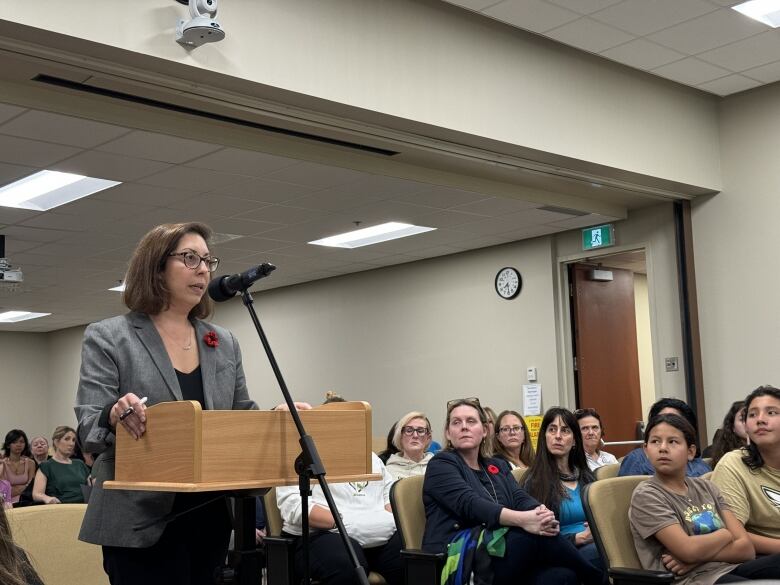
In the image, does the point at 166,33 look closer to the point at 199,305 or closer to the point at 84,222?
the point at 199,305

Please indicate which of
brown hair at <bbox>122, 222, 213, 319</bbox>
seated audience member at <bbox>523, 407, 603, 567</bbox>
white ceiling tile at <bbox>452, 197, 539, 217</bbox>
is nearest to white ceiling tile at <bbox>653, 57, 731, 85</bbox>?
white ceiling tile at <bbox>452, 197, 539, 217</bbox>

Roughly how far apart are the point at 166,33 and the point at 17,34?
70 centimetres

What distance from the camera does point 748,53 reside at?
21.1 feet

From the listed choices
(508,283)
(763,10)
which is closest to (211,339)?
(763,10)

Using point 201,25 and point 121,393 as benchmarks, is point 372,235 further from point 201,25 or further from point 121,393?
point 121,393

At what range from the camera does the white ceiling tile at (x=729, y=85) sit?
22.9 feet

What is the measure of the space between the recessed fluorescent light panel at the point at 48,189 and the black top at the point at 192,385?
15.4ft

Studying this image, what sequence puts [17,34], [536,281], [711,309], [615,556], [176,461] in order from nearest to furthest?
[176,461] < [615,556] < [17,34] < [711,309] < [536,281]

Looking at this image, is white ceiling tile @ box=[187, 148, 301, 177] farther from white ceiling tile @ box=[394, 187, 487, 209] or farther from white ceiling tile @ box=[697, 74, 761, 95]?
white ceiling tile @ box=[697, 74, 761, 95]

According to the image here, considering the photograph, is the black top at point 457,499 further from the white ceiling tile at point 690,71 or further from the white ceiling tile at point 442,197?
the white ceiling tile at point 690,71

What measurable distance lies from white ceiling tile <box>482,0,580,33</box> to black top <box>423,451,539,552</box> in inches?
119

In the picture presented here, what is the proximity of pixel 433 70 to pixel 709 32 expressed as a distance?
1886mm

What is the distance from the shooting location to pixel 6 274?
24.3 ft

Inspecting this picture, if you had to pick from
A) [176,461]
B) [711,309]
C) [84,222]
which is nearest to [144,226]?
[84,222]
